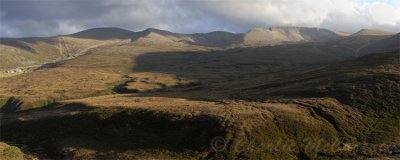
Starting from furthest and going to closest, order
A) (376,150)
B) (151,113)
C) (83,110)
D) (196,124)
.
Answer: (83,110) < (151,113) < (196,124) < (376,150)

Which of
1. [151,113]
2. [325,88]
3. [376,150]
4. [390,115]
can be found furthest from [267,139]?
[325,88]

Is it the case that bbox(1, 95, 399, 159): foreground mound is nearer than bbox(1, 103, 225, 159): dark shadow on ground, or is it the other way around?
bbox(1, 95, 399, 159): foreground mound

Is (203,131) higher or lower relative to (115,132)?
higher

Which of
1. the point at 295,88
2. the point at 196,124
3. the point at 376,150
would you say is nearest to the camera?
the point at 376,150

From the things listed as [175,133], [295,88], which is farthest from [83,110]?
[295,88]

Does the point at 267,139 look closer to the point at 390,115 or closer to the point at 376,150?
the point at 376,150

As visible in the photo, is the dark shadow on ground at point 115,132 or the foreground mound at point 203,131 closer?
the foreground mound at point 203,131

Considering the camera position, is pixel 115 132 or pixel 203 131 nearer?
pixel 203 131

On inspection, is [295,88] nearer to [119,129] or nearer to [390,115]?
[390,115]

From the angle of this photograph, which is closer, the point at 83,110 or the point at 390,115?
the point at 390,115

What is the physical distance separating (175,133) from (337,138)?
23.2 meters

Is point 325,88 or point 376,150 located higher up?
point 325,88

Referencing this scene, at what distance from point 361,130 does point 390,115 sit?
8.88 meters

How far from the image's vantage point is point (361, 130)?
2660 inches
